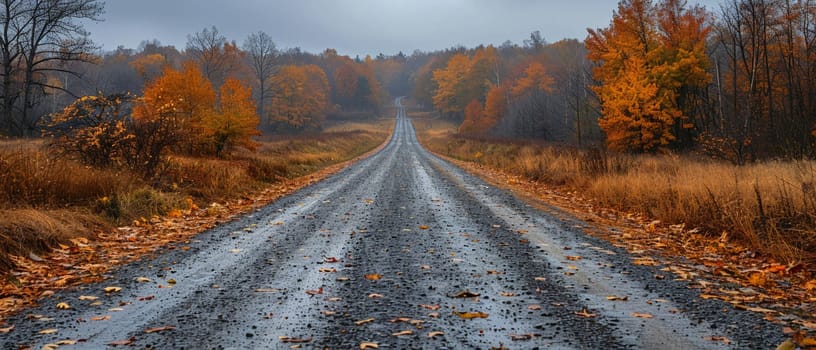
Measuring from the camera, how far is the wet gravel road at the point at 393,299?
12.1ft

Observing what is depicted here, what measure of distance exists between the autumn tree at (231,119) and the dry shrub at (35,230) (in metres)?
14.1

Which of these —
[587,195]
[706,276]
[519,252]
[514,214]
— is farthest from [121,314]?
[587,195]

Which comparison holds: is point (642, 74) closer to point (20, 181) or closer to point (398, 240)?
point (398, 240)

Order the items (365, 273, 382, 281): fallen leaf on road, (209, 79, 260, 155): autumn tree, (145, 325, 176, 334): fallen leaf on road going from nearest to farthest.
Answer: (145, 325, 176, 334): fallen leaf on road, (365, 273, 382, 281): fallen leaf on road, (209, 79, 260, 155): autumn tree

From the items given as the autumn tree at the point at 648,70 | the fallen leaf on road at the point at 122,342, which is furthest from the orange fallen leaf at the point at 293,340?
the autumn tree at the point at 648,70

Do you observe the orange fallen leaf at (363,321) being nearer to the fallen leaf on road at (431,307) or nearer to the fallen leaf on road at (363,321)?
the fallen leaf on road at (363,321)

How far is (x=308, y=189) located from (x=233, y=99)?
9.73 m

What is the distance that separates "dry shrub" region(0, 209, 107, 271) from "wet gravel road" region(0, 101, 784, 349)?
1.51 meters

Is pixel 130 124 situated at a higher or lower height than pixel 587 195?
higher

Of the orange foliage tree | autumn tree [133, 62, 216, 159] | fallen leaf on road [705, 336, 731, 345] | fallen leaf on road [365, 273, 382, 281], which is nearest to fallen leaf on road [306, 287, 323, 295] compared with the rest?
fallen leaf on road [365, 273, 382, 281]

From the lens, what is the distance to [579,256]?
6.35m

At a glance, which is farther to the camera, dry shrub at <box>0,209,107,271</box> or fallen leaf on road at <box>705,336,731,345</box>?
dry shrub at <box>0,209,107,271</box>

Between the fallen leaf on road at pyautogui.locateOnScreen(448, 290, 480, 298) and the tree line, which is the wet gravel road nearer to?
the fallen leaf on road at pyautogui.locateOnScreen(448, 290, 480, 298)

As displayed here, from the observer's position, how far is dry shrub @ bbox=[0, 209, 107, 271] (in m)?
6.15
